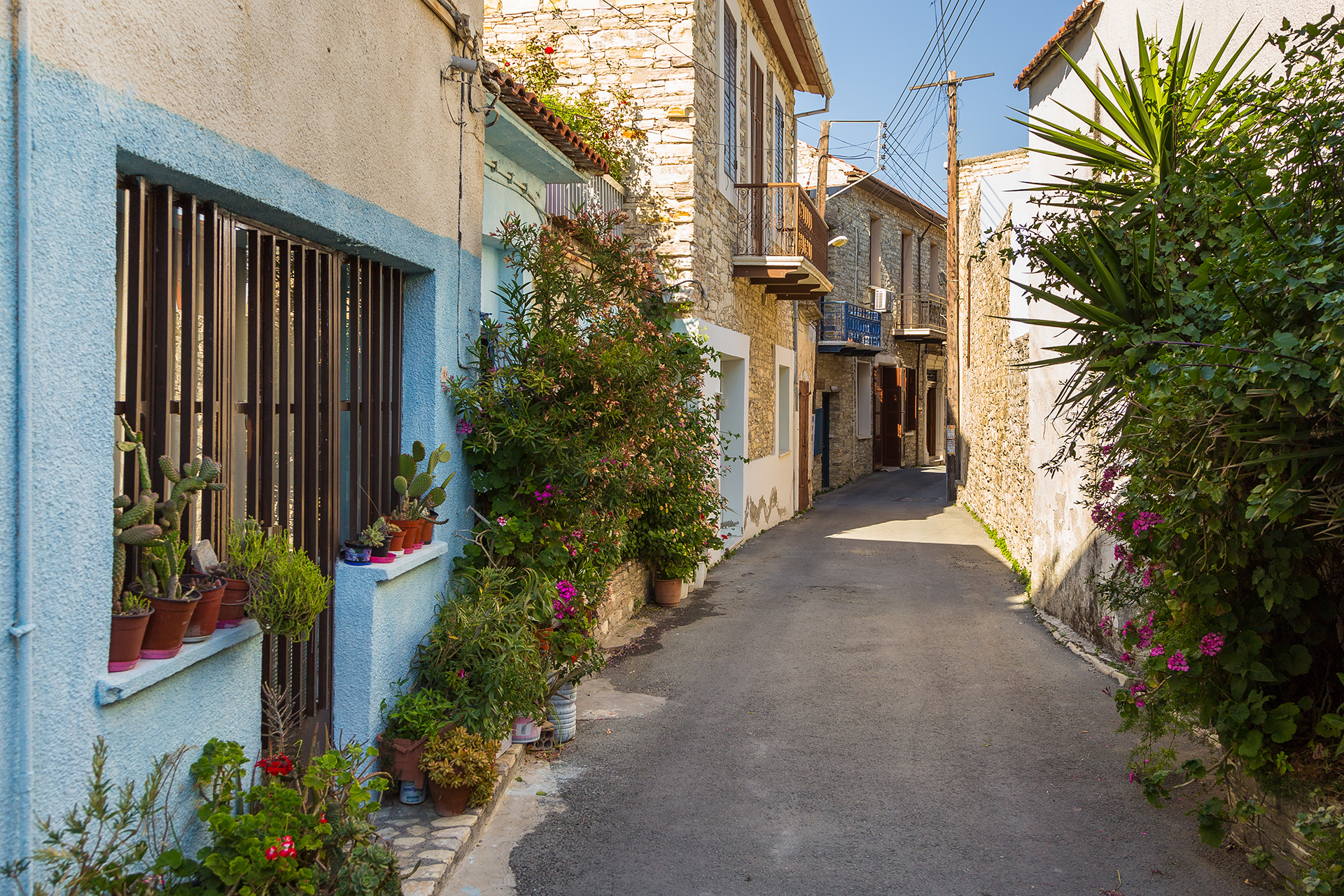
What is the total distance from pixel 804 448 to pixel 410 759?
1446cm

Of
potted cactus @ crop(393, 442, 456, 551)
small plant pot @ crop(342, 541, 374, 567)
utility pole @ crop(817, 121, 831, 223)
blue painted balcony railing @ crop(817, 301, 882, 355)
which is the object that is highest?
utility pole @ crop(817, 121, 831, 223)

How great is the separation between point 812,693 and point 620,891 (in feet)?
9.55

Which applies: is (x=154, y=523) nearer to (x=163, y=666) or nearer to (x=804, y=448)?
(x=163, y=666)

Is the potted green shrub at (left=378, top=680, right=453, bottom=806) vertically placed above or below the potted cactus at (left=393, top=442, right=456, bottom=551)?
below

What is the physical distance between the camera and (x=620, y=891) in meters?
3.73

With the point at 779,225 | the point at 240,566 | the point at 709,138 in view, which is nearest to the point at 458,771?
the point at 240,566

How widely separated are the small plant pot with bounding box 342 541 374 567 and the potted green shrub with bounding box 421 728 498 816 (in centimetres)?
83

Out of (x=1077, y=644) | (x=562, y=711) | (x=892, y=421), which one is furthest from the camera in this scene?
(x=892, y=421)

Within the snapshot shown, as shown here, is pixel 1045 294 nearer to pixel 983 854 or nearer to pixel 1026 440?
pixel 983 854

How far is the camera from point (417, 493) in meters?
4.70

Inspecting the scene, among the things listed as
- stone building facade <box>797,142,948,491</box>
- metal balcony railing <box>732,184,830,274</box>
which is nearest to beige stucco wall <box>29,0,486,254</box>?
metal balcony railing <box>732,184,830,274</box>

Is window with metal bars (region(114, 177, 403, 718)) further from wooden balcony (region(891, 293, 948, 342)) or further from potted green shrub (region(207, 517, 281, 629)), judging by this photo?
wooden balcony (region(891, 293, 948, 342))

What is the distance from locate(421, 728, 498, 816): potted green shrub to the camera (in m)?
4.13

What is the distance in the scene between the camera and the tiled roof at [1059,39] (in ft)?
26.4
